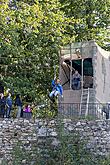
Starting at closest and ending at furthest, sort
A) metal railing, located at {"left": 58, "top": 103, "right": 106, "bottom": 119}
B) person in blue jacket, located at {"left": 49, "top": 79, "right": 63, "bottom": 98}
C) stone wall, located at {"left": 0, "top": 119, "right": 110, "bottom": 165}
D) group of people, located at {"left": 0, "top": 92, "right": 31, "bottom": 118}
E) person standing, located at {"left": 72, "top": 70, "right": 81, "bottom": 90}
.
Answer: stone wall, located at {"left": 0, "top": 119, "right": 110, "bottom": 165} → metal railing, located at {"left": 58, "top": 103, "right": 106, "bottom": 119} → group of people, located at {"left": 0, "top": 92, "right": 31, "bottom": 118} → person in blue jacket, located at {"left": 49, "top": 79, "right": 63, "bottom": 98} → person standing, located at {"left": 72, "top": 70, "right": 81, "bottom": 90}

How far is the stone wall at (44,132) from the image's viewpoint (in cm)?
1966

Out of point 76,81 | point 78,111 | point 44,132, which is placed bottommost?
point 44,132

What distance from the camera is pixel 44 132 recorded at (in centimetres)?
2012

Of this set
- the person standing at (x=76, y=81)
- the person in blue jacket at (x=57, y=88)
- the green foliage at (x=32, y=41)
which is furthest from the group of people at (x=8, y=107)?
the person standing at (x=76, y=81)

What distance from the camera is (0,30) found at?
854 inches

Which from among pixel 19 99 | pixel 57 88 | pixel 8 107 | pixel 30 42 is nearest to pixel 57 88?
pixel 57 88

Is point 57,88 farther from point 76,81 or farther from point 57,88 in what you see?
point 76,81

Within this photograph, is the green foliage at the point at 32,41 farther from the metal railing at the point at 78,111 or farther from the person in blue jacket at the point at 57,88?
the metal railing at the point at 78,111

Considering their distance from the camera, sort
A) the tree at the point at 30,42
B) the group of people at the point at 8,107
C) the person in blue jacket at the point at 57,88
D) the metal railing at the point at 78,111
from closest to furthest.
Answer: the metal railing at the point at 78,111 → the group of people at the point at 8,107 → the person in blue jacket at the point at 57,88 → the tree at the point at 30,42

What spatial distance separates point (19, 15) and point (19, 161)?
6.48 metres

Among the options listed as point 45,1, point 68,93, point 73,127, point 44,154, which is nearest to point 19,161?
point 44,154

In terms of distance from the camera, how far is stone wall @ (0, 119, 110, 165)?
64.5 ft

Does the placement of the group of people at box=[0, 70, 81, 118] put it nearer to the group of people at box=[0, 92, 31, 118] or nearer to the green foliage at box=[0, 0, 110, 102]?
the group of people at box=[0, 92, 31, 118]

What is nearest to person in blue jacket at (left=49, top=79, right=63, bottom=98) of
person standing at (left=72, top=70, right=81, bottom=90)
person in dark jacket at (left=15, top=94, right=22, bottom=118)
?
person standing at (left=72, top=70, right=81, bottom=90)
